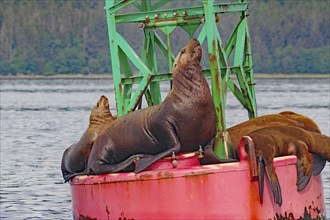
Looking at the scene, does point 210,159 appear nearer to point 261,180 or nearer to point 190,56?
point 261,180

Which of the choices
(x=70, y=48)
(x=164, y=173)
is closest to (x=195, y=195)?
(x=164, y=173)

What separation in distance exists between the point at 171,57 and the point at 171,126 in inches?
101

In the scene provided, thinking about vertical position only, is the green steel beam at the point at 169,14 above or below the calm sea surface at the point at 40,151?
above

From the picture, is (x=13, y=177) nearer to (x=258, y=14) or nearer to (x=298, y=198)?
(x=298, y=198)

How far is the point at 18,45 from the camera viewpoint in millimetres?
186125

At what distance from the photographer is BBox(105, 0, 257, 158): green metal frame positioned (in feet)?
49.6

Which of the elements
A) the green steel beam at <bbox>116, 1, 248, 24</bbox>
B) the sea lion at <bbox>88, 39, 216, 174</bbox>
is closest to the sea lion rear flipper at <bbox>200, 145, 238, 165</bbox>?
the sea lion at <bbox>88, 39, 216, 174</bbox>

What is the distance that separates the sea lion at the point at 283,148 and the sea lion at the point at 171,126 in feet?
2.01

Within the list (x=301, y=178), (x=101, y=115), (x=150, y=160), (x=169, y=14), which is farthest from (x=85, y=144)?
(x=301, y=178)

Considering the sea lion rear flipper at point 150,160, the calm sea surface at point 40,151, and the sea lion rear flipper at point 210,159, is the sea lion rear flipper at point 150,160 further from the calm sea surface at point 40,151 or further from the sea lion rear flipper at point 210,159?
the calm sea surface at point 40,151

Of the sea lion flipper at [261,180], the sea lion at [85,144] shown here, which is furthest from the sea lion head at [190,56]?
the sea lion flipper at [261,180]

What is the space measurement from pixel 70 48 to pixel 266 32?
2917 cm

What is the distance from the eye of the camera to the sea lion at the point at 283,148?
1428 cm

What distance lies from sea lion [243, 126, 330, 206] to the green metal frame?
57 centimetres
